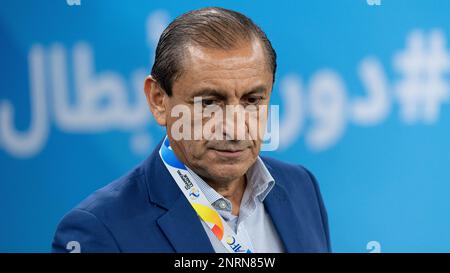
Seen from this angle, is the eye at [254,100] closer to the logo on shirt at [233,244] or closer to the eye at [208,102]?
the eye at [208,102]

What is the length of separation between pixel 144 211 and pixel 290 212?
1.27 ft

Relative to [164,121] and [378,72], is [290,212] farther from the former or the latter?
[378,72]

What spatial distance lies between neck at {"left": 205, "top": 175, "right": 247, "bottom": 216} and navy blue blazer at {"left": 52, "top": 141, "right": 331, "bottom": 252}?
0.07m

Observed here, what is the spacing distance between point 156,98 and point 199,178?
226mm

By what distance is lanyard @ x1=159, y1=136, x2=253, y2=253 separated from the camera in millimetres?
1664

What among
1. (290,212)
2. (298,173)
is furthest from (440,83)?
(290,212)

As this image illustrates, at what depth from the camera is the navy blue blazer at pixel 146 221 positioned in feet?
5.26

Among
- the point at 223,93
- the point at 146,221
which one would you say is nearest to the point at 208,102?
the point at 223,93

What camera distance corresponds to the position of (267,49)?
5.60 ft

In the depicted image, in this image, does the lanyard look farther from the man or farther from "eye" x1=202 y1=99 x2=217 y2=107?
"eye" x1=202 y1=99 x2=217 y2=107

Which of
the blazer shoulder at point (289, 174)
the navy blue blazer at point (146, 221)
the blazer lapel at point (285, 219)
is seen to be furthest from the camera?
the blazer shoulder at point (289, 174)

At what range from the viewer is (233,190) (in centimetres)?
183

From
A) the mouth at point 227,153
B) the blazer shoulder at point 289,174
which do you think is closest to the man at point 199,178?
the mouth at point 227,153

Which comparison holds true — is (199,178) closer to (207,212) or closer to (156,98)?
(207,212)
